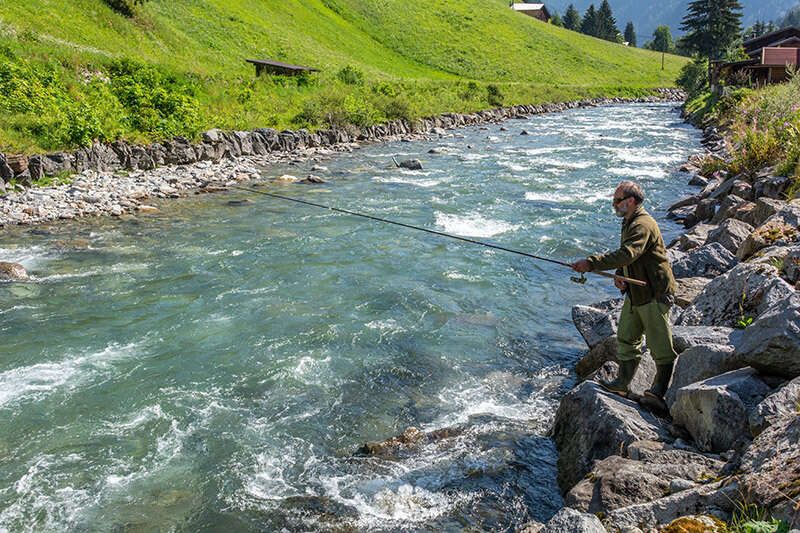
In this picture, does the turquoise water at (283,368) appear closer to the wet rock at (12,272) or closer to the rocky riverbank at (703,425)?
the wet rock at (12,272)

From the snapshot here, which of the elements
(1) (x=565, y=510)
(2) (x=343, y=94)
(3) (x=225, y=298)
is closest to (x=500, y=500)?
(1) (x=565, y=510)

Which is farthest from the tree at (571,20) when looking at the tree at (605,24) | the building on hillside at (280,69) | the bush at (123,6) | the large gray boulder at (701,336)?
the large gray boulder at (701,336)

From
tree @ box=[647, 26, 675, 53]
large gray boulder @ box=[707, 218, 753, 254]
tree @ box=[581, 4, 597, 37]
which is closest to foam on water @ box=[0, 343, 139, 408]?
large gray boulder @ box=[707, 218, 753, 254]

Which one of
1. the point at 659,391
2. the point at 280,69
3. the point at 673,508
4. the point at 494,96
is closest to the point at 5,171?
the point at 659,391

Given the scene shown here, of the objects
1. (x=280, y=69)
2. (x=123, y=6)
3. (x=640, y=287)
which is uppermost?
(x=123, y=6)

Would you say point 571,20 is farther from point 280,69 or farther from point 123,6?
point 123,6

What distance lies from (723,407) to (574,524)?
219 cm

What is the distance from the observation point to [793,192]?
1309 centimetres

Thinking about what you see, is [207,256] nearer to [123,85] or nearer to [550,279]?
[550,279]

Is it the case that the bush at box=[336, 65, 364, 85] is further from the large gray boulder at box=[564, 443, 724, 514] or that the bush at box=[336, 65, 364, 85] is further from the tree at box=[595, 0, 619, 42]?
the tree at box=[595, 0, 619, 42]

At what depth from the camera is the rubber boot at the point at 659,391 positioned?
6.84 m

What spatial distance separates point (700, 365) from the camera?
6.63m

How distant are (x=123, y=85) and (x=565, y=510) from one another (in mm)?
29609

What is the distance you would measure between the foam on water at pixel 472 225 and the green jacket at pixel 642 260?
393 inches
